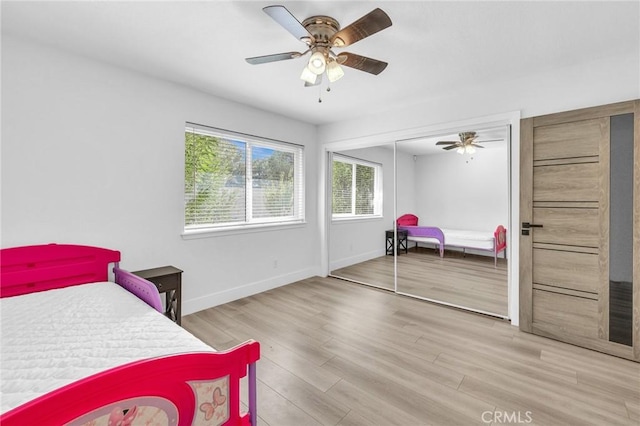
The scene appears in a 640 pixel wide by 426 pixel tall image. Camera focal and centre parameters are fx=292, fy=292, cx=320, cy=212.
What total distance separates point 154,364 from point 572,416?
7.39 ft

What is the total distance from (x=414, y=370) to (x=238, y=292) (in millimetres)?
2300

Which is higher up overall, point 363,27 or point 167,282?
point 363,27

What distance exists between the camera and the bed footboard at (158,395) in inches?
Result: 29.4

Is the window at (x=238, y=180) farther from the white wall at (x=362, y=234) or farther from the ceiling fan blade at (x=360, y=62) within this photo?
the ceiling fan blade at (x=360, y=62)

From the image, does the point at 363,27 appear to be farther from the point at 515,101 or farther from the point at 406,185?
the point at 406,185

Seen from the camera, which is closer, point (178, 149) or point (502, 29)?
point (502, 29)

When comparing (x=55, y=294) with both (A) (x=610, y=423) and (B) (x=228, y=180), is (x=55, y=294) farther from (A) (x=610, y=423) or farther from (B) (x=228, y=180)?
(A) (x=610, y=423)

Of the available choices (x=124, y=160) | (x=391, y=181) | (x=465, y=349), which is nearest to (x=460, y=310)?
(x=465, y=349)

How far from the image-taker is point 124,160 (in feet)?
8.96

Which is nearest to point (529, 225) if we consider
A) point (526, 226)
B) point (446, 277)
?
point (526, 226)

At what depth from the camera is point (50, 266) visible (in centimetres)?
228

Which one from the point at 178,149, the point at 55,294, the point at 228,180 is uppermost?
the point at 178,149

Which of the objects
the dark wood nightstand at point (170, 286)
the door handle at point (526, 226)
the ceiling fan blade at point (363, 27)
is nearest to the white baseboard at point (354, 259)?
the door handle at point (526, 226)

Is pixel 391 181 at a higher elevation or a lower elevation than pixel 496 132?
lower
